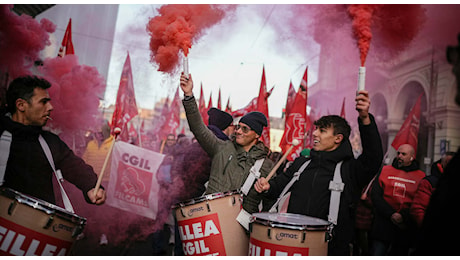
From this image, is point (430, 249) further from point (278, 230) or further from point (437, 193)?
point (278, 230)

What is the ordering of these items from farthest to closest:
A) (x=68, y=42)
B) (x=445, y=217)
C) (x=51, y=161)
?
1. (x=68, y=42)
2. (x=51, y=161)
3. (x=445, y=217)

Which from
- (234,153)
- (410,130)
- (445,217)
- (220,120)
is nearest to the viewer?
(445,217)

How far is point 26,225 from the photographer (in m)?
2.44

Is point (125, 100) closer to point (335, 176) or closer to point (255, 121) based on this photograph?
point (255, 121)

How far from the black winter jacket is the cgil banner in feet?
6.35

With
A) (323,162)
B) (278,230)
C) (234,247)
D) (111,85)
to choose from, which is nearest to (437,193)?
(278,230)

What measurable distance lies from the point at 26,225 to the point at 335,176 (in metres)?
2.33

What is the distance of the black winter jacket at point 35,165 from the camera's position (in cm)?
291

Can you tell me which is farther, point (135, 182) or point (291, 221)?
point (135, 182)

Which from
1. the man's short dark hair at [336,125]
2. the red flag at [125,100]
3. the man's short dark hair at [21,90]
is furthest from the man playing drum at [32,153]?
the red flag at [125,100]

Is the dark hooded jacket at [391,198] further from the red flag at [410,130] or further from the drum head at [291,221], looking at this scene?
the drum head at [291,221]

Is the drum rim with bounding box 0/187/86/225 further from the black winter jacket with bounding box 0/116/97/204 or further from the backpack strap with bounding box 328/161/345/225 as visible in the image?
the backpack strap with bounding box 328/161/345/225

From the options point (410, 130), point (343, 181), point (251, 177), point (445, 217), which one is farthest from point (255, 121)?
point (410, 130)

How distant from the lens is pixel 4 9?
4.02 metres
